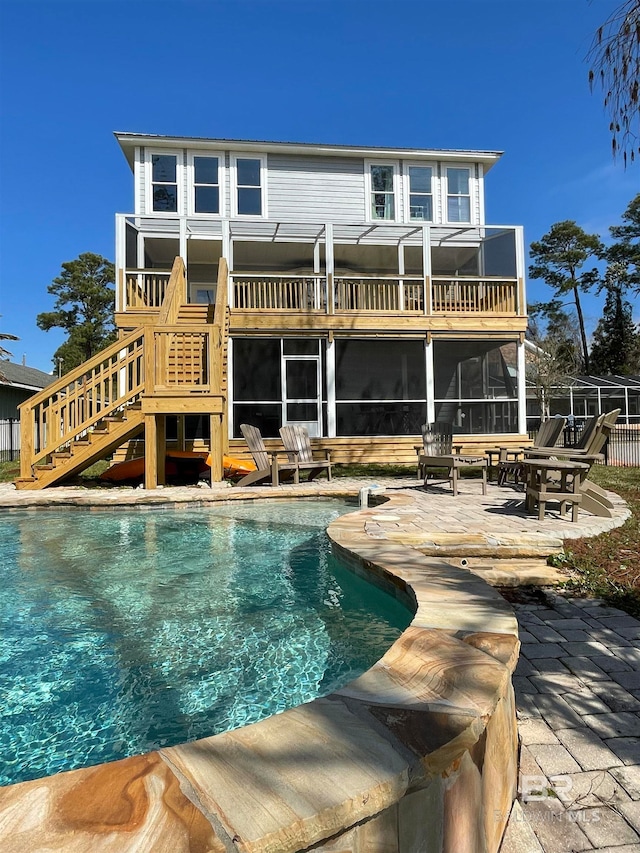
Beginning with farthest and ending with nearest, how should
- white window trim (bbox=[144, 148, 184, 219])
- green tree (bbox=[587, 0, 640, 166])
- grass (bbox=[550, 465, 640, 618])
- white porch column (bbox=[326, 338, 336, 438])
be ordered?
white window trim (bbox=[144, 148, 184, 219]), white porch column (bbox=[326, 338, 336, 438]), grass (bbox=[550, 465, 640, 618]), green tree (bbox=[587, 0, 640, 166])

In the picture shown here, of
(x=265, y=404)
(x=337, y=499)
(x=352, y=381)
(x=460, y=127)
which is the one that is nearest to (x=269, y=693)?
(x=337, y=499)

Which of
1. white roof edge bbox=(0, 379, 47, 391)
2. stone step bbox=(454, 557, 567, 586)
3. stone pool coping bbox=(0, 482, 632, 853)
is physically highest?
white roof edge bbox=(0, 379, 47, 391)

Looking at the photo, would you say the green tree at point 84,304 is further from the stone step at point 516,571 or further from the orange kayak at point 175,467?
the stone step at point 516,571

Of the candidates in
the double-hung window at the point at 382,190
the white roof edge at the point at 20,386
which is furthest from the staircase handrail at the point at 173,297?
the white roof edge at the point at 20,386

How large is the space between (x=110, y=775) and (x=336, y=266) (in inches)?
713

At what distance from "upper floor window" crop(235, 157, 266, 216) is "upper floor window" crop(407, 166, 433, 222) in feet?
16.1

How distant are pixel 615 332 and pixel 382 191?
24.7 metres

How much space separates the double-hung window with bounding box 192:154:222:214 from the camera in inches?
635

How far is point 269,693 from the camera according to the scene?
2.45m

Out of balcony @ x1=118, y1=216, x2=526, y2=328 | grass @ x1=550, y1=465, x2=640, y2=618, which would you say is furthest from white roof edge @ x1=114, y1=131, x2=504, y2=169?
grass @ x1=550, y1=465, x2=640, y2=618

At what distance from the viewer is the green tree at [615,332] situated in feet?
111

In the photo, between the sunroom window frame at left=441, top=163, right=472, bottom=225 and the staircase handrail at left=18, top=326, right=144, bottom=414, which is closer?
the staircase handrail at left=18, top=326, right=144, bottom=414

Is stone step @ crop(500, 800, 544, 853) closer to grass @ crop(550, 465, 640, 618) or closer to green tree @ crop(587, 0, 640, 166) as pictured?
grass @ crop(550, 465, 640, 618)

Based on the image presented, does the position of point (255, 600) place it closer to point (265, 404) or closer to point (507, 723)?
point (507, 723)
